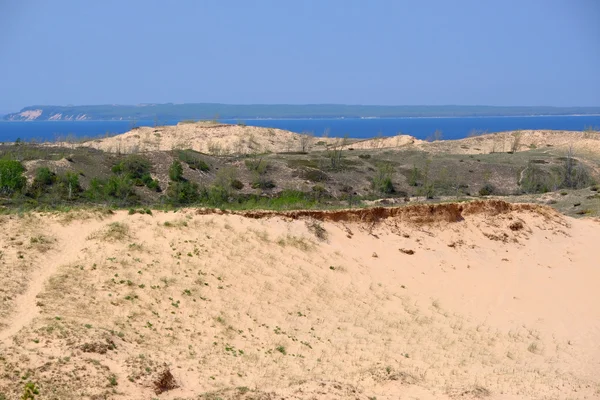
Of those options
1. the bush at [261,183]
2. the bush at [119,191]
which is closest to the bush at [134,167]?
the bush at [119,191]

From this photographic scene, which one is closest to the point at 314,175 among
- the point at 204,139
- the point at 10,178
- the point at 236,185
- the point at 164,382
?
the point at 236,185

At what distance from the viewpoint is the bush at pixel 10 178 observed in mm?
36338

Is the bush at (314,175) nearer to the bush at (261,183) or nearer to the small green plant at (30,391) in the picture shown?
the bush at (261,183)

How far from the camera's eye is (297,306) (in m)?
18.1

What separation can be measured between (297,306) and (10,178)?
25.4 metres

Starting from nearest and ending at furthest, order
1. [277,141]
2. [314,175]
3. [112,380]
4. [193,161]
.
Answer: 1. [112,380]
2. [314,175]
3. [193,161]
4. [277,141]

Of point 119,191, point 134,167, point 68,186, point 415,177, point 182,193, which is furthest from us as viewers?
point 415,177

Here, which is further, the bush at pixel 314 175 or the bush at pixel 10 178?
the bush at pixel 314 175

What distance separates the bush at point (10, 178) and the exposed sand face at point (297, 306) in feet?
63.1

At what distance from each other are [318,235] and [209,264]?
475 centimetres

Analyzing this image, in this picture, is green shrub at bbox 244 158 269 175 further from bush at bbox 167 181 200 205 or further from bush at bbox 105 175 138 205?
bush at bbox 105 175 138 205

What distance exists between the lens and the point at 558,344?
64.2 ft

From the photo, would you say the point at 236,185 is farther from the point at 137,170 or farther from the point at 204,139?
the point at 204,139

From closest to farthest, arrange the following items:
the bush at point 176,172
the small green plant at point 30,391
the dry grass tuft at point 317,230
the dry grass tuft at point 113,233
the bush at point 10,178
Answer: the small green plant at point 30,391, the dry grass tuft at point 113,233, the dry grass tuft at point 317,230, the bush at point 10,178, the bush at point 176,172
